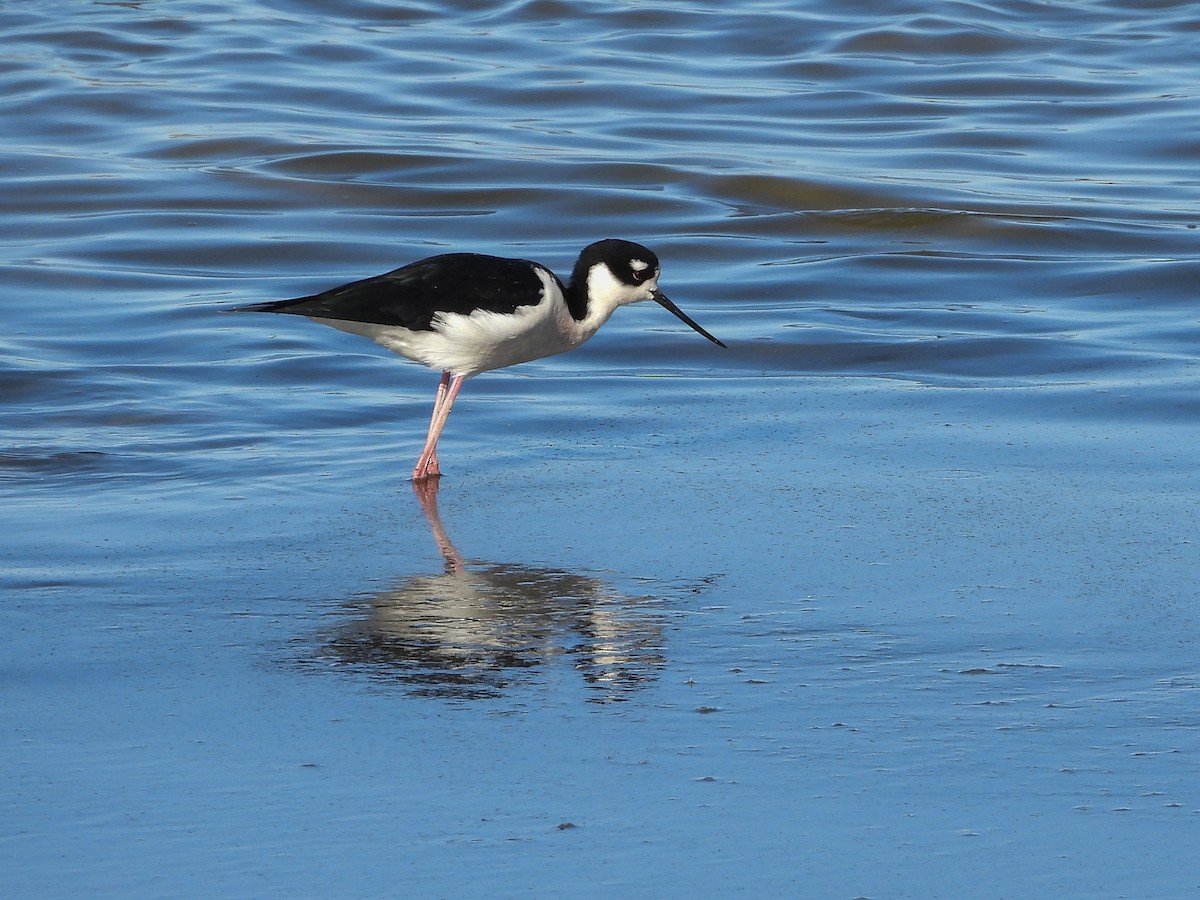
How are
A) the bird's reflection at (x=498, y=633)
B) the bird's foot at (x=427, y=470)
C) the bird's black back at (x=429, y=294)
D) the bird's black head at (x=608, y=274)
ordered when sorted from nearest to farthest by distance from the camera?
1. the bird's reflection at (x=498, y=633)
2. the bird's foot at (x=427, y=470)
3. the bird's black back at (x=429, y=294)
4. the bird's black head at (x=608, y=274)

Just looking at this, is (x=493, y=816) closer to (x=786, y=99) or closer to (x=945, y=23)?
(x=786, y=99)

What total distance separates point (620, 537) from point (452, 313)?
1533 mm

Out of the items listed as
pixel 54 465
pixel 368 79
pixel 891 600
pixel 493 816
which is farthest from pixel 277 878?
pixel 368 79

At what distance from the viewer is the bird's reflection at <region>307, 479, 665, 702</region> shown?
A: 423 cm

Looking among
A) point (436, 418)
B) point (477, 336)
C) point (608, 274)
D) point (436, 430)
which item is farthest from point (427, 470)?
point (608, 274)

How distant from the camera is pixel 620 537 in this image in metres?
5.48

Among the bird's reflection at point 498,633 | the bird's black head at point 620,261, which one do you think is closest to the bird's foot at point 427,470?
the bird's reflection at point 498,633

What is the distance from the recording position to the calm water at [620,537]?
3463 mm

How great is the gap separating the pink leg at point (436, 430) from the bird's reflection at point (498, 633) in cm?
110

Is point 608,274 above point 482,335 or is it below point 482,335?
above

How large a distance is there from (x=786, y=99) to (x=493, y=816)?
1312cm

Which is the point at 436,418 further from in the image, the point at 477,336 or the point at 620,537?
the point at 620,537

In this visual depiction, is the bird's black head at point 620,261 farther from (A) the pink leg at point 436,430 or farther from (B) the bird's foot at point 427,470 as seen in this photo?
(B) the bird's foot at point 427,470

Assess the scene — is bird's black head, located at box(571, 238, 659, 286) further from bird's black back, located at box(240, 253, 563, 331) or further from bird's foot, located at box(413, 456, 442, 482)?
bird's foot, located at box(413, 456, 442, 482)
